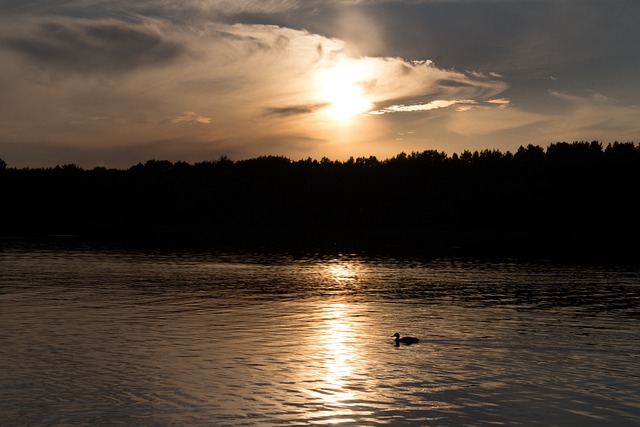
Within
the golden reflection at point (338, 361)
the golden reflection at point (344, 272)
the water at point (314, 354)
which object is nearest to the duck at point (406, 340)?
the water at point (314, 354)

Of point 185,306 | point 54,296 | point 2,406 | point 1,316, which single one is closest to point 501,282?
point 185,306

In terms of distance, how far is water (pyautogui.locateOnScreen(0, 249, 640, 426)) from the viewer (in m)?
25.2

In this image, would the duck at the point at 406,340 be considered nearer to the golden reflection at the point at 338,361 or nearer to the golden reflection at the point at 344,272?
the golden reflection at the point at 338,361

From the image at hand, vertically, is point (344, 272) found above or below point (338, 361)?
above

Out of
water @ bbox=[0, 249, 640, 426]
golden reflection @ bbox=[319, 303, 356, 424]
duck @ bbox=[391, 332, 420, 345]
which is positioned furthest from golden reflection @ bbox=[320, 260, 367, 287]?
duck @ bbox=[391, 332, 420, 345]

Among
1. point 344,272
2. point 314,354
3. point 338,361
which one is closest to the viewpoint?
point 338,361

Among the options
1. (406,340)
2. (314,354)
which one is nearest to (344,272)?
(406,340)

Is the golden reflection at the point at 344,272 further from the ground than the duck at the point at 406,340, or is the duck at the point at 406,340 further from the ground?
the golden reflection at the point at 344,272

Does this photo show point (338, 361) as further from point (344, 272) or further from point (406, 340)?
point (344, 272)

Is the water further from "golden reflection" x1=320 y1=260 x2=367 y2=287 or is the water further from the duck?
"golden reflection" x1=320 y1=260 x2=367 y2=287

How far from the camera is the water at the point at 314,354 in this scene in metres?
25.2

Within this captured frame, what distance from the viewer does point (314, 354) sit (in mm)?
35000

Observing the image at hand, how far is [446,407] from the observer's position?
25844 mm

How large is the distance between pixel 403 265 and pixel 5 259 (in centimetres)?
5540
